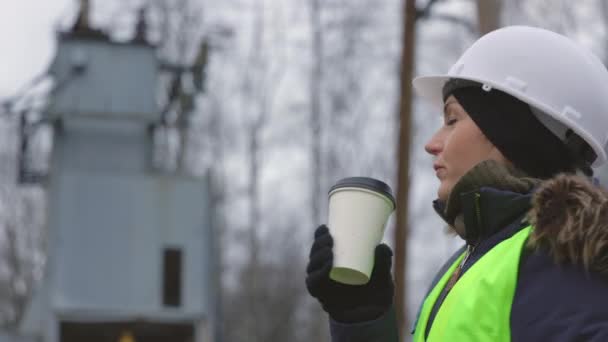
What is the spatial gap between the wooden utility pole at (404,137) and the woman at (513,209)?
8.82 m

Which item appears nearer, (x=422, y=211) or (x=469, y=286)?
(x=469, y=286)

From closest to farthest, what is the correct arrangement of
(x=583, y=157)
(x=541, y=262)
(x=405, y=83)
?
(x=541, y=262) → (x=583, y=157) → (x=405, y=83)

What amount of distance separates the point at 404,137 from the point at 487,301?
31.6 ft

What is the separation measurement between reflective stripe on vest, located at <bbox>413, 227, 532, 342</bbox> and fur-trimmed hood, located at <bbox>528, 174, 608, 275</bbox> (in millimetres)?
72

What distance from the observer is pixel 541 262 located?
2.79 metres

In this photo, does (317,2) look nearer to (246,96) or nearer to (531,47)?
(246,96)

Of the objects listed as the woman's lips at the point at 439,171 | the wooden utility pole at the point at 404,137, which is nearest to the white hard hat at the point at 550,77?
the woman's lips at the point at 439,171

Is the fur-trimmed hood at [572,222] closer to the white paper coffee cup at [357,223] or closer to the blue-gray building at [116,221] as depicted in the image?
the white paper coffee cup at [357,223]

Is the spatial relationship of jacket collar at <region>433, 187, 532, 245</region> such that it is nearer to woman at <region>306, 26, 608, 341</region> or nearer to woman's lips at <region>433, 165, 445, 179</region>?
woman at <region>306, 26, 608, 341</region>

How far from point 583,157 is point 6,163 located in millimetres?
37204

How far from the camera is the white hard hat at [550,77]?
3232mm

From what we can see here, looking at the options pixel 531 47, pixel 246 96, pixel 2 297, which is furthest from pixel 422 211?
pixel 531 47

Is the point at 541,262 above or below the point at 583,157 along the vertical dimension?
below

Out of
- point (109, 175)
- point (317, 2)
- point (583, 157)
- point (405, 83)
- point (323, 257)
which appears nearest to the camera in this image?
point (323, 257)
